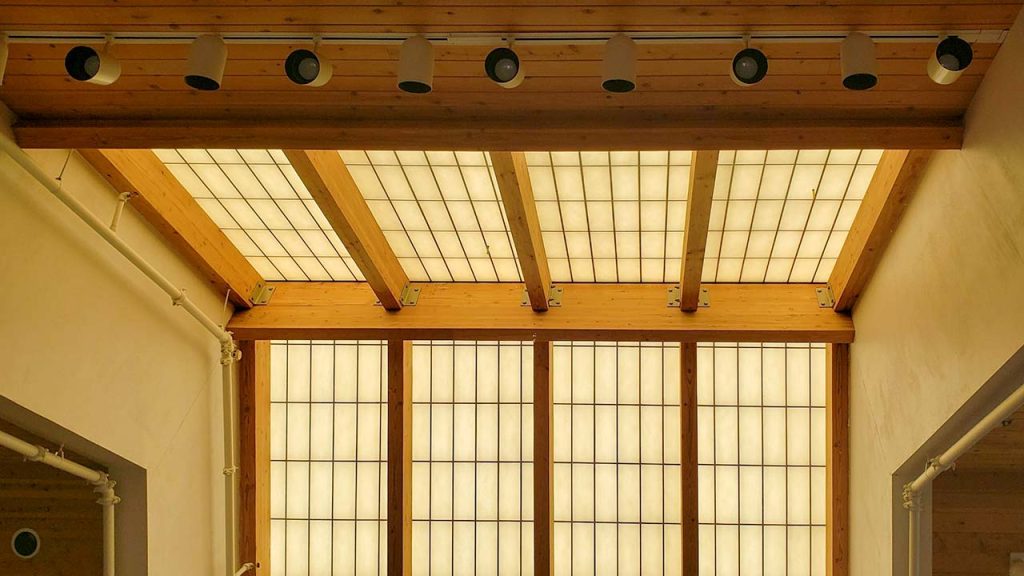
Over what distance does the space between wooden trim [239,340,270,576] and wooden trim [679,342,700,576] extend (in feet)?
11.6

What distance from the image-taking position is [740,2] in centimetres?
521

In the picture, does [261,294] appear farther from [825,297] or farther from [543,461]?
[825,297]

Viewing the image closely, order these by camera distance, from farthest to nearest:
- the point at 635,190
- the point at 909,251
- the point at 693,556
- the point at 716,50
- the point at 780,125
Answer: the point at 693,556
the point at 635,190
the point at 909,251
the point at 780,125
the point at 716,50

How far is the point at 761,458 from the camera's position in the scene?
30.8 ft

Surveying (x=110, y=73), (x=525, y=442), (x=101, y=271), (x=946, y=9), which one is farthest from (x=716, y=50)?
(x=525, y=442)

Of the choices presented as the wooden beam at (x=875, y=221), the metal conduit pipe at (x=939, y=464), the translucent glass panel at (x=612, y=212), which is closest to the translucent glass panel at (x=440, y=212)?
the translucent glass panel at (x=612, y=212)

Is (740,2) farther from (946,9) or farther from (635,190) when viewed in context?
(635,190)

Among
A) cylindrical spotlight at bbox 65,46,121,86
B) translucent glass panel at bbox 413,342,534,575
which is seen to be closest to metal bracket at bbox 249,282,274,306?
translucent glass panel at bbox 413,342,534,575

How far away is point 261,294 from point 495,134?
3582mm

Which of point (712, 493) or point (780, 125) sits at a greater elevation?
point (780, 125)

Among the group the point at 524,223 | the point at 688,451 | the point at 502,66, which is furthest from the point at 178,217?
the point at 688,451

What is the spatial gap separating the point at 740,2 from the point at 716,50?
1.48ft

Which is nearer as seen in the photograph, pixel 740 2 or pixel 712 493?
pixel 740 2

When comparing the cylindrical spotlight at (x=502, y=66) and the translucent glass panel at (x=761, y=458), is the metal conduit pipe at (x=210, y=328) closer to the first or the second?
the cylindrical spotlight at (x=502, y=66)
